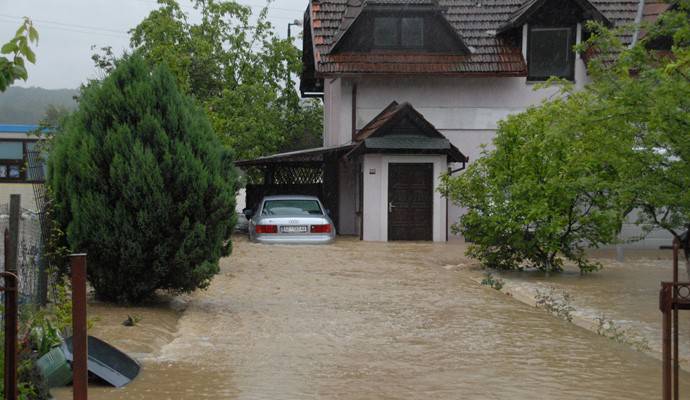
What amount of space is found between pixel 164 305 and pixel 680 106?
649 centimetres

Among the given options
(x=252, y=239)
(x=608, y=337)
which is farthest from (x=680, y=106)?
(x=252, y=239)

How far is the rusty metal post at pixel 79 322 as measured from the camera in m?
5.26

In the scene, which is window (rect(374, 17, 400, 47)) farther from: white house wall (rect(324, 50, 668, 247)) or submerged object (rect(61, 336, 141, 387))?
submerged object (rect(61, 336, 141, 387))

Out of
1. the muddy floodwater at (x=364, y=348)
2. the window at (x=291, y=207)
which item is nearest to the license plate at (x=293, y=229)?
the window at (x=291, y=207)

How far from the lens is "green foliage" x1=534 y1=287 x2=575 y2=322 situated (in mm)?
13349

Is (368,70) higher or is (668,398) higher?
(368,70)

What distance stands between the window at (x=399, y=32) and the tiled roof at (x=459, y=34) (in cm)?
41

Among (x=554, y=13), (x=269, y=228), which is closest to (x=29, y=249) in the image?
(x=269, y=228)

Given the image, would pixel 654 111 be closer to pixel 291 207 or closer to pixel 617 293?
pixel 617 293

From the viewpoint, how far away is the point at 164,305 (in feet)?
40.9

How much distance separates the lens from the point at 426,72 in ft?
95.2

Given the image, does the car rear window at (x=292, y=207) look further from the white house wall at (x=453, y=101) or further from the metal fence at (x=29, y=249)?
the metal fence at (x=29, y=249)

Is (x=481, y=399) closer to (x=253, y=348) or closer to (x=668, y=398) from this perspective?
(x=668, y=398)

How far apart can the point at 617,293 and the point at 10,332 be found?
1291 cm
